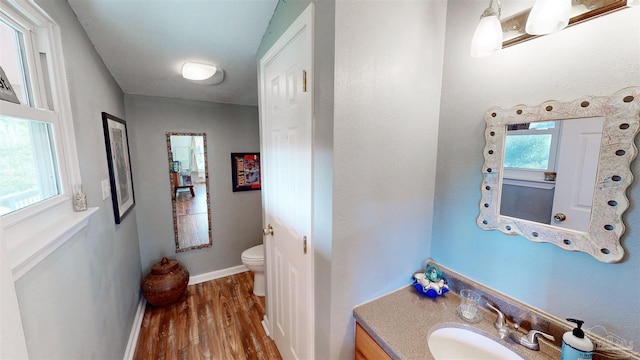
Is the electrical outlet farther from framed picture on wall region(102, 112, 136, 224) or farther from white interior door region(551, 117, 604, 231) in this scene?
white interior door region(551, 117, 604, 231)

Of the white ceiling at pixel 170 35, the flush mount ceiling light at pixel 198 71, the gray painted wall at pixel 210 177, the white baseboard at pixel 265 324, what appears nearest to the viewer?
the white ceiling at pixel 170 35

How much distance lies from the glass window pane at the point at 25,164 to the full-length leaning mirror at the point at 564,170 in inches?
70.3

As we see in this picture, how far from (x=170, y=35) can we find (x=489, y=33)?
5.59 feet

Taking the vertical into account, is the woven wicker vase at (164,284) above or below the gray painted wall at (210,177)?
below

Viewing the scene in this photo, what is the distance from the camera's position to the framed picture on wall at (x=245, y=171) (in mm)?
2623

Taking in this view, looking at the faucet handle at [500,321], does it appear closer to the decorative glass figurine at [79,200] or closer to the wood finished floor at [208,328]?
the wood finished floor at [208,328]

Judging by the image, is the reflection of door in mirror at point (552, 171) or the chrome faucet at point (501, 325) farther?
the chrome faucet at point (501, 325)

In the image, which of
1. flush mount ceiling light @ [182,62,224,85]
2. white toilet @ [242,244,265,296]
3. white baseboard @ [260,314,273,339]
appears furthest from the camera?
white toilet @ [242,244,265,296]

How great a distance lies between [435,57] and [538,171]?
2.23 feet

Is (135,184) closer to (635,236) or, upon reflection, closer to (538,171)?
(538,171)

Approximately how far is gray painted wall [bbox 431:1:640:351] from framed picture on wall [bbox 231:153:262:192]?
2.05 meters

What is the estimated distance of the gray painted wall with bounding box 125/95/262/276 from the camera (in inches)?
87.0

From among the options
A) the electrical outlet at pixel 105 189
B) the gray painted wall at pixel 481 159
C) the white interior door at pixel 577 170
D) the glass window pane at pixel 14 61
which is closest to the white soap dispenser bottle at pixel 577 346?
the gray painted wall at pixel 481 159

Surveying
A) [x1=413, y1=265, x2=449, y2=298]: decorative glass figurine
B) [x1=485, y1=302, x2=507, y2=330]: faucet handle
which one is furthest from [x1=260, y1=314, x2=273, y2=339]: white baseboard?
[x1=485, y1=302, x2=507, y2=330]: faucet handle
